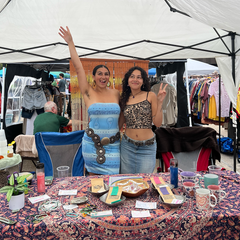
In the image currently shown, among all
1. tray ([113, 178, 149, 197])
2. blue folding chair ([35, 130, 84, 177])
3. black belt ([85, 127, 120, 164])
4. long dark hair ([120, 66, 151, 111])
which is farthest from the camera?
blue folding chair ([35, 130, 84, 177])

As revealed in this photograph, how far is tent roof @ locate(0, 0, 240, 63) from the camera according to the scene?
2.59 meters

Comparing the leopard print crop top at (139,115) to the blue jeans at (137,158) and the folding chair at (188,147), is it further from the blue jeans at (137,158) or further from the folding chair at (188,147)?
the folding chair at (188,147)

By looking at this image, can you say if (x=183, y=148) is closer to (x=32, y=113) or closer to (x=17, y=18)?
(x=17, y=18)

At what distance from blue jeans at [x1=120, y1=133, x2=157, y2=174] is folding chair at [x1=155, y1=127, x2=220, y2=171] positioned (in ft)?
1.74

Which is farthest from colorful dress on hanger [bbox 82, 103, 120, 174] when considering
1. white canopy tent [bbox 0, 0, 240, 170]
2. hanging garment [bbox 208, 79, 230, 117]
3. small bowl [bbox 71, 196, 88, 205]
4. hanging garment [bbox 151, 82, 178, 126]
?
hanging garment [bbox 208, 79, 230, 117]

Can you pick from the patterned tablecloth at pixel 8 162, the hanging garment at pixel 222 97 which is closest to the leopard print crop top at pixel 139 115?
the patterned tablecloth at pixel 8 162

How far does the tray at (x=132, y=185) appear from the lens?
1398 mm

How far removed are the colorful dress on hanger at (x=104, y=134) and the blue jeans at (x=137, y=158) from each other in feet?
0.30

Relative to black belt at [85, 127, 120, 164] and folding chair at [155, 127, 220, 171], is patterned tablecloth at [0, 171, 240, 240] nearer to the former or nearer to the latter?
black belt at [85, 127, 120, 164]

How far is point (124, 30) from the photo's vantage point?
308 cm

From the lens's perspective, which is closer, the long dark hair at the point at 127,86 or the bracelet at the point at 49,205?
the bracelet at the point at 49,205

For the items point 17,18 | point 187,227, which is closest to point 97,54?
point 17,18

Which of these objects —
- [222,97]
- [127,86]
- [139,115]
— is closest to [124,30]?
[127,86]

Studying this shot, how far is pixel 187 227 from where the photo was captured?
1155 millimetres
